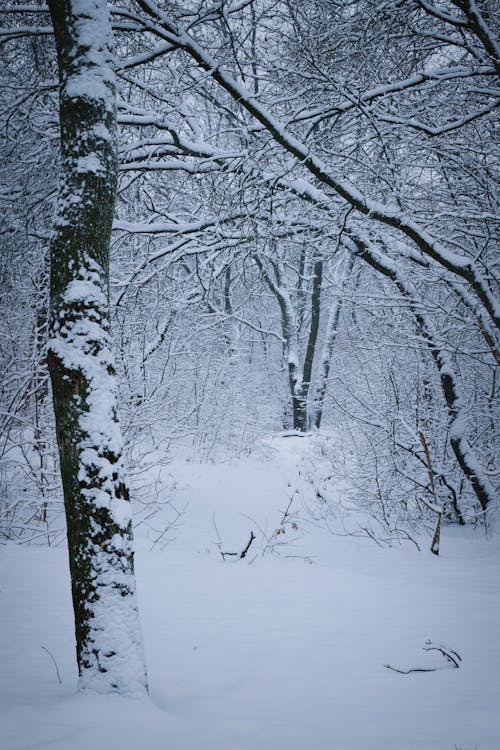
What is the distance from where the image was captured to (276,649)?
322cm

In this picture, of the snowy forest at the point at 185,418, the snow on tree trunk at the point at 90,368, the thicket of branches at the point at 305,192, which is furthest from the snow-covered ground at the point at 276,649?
the thicket of branches at the point at 305,192

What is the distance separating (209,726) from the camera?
7.25 feet

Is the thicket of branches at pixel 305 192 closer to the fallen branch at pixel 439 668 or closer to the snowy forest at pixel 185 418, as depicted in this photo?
the snowy forest at pixel 185 418

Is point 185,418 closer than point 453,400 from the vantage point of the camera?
No

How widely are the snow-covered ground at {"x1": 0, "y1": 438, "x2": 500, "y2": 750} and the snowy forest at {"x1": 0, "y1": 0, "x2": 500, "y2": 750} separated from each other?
2 cm

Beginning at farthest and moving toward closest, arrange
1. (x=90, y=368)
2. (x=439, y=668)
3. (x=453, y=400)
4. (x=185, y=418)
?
(x=185, y=418), (x=453, y=400), (x=439, y=668), (x=90, y=368)

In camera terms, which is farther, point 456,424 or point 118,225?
point 456,424

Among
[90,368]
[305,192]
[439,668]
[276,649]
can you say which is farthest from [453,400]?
[90,368]

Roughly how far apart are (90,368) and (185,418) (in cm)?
546

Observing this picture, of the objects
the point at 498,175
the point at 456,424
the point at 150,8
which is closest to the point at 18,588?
the point at 150,8

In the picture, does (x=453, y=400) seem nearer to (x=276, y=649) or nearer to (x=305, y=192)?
(x=305, y=192)

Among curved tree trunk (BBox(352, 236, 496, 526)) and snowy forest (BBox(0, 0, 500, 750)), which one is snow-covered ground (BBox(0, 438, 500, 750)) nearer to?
snowy forest (BBox(0, 0, 500, 750))

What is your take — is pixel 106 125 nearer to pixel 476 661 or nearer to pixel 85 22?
pixel 85 22

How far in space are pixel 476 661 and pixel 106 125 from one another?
3910mm
